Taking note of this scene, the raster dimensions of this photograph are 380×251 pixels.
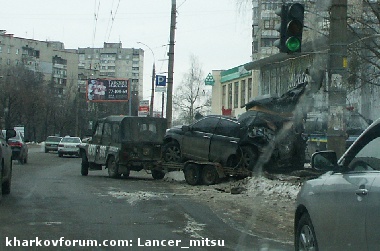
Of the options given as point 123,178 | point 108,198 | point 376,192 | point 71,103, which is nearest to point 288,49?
point 108,198

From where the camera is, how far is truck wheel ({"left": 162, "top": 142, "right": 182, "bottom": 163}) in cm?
2022

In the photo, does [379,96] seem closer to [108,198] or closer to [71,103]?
[108,198]

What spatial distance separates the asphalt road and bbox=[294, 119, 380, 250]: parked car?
2.31m

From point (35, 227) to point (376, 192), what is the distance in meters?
6.16

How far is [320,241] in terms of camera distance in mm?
6012

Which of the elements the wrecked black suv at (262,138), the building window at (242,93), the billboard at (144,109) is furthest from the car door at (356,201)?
the building window at (242,93)

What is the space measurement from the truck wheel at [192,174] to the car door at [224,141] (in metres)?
0.54

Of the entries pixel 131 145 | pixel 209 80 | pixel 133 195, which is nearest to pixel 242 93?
pixel 209 80

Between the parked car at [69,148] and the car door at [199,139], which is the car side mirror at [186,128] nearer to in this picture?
the car door at [199,139]

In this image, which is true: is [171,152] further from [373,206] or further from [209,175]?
[373,206]

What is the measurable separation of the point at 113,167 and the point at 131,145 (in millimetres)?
1100

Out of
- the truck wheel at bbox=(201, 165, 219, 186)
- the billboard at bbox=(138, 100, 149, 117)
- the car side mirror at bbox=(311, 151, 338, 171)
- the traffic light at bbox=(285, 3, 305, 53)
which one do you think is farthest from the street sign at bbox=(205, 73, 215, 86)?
the car side mirror at bbox=(311, 151, 338, 171)

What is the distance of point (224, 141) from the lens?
1806cm

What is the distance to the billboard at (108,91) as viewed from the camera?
6119 centimetres
